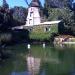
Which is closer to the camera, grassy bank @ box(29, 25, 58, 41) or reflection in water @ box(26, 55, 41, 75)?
reflection in water @ box(26, 55, 41, 75)

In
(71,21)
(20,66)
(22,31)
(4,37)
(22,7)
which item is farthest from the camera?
(22,7)

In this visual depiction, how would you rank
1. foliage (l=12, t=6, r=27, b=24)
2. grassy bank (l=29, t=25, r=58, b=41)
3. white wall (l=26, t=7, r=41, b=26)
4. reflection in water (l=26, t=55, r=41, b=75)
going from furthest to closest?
foliage (l=12, t=6, r=27, b=24) < white wall (l=26, t=7, r=41, b=26) < grassy bank (l=29, t=25, r=58, b=41) < reflection in water (l=26, t=55, r=41, b=75)

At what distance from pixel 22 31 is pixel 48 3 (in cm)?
2112

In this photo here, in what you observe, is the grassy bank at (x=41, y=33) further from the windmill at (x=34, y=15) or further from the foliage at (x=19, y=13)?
the foliage at (x=19, y=13)

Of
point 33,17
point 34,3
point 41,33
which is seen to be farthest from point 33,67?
point 34,3

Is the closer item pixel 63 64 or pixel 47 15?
pixel 63 64

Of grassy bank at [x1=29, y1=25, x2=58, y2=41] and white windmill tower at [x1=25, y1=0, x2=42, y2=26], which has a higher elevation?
white windmill tower at [x1=25, y1=0, x2=42, y2=26]

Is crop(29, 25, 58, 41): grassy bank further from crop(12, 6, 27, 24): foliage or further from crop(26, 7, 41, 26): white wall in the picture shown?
crop(12, 6, 27, 24): foliage

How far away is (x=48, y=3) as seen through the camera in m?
78.0

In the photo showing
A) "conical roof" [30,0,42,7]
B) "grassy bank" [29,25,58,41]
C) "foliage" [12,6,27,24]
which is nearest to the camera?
"grassy bank" [29,25,58,41]

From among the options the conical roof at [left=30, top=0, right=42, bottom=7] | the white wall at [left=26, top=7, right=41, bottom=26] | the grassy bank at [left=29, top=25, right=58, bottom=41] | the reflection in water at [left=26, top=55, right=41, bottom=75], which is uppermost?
the conical roof at [left=30, top=0, right=42, bottom=7]

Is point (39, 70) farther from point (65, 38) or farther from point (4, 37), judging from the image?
point (65, 38)

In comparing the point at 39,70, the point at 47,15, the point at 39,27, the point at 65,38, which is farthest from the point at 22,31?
the point at 39,70

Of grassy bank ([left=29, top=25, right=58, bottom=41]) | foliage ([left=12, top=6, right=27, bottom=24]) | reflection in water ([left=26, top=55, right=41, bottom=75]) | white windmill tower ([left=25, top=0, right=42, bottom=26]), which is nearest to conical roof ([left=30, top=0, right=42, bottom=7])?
white windmill tower ([left=25, top=0, right=42, bottom=26])
